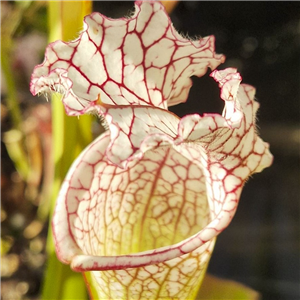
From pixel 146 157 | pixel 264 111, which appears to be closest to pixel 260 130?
pixel 264 111

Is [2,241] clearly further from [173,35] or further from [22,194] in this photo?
[173,35]

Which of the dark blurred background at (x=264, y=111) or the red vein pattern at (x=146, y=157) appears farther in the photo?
the dark blurred background at (x=264, y=111)

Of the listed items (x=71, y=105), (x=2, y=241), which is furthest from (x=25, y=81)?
(x=71, y=105)

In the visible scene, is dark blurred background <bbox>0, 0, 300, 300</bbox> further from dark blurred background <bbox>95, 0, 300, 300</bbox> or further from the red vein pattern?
the red vein pattern

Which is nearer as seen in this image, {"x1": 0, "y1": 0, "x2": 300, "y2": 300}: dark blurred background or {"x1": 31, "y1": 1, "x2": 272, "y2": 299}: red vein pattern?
{"x1": 31, "y1": 1, "x2": 272, "y2": 299}: red vein pattern

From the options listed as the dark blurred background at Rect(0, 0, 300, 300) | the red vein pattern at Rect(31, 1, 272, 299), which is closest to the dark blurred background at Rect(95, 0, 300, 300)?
Answer: the dark blurred background at Rect(0, 0, 300, 300)

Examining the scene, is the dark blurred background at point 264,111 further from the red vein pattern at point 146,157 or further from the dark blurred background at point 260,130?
the red vein pattern at point 146,157

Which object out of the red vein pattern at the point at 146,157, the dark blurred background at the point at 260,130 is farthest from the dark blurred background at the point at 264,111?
the red vein pattern at the point at 146,157
